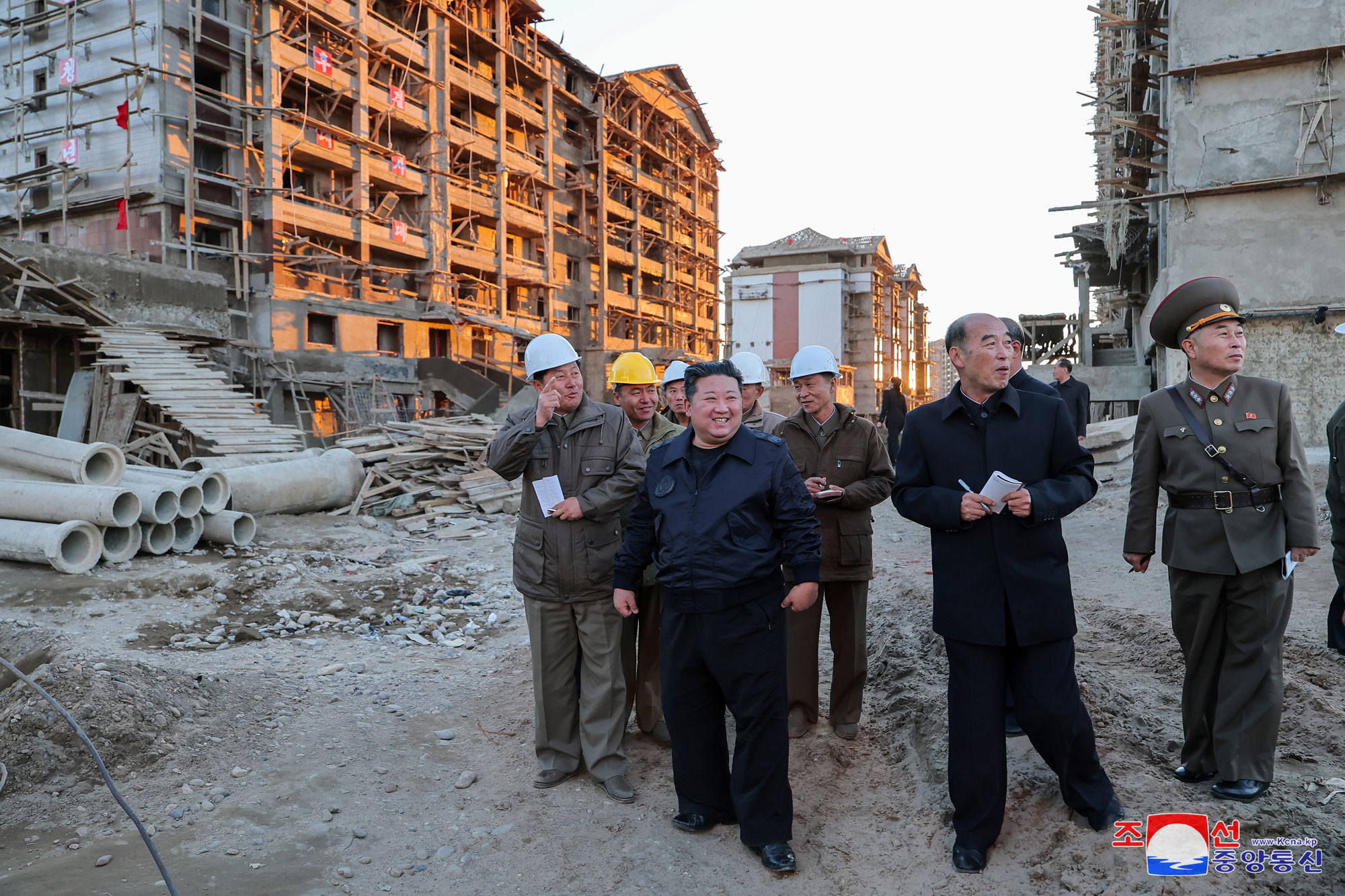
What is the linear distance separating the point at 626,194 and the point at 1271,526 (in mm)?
49029

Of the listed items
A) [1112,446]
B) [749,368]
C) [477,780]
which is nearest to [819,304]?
[1112,446]

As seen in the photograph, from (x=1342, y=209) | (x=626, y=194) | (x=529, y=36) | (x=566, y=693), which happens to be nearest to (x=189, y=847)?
(x=566, y=693)

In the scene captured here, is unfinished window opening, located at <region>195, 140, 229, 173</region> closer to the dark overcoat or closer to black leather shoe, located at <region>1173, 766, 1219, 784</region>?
the dark overcoat

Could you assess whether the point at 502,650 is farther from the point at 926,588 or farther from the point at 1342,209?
the point at 1342,209

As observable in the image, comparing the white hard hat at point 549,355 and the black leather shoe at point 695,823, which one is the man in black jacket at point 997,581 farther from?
the white hard hat at point 549,355

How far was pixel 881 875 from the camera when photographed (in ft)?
11.4

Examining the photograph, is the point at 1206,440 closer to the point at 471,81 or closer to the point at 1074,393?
the point at 1074,393

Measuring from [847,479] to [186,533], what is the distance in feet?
27.2

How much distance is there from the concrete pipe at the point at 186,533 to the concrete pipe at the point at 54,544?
3.40 ft

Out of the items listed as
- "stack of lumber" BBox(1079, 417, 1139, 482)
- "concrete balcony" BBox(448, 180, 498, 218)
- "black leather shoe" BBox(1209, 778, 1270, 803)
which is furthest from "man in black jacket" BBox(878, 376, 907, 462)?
"concrete balcony" BBox(448, 180, 498, 218)

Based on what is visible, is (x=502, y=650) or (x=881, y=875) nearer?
(x=881, y=875)

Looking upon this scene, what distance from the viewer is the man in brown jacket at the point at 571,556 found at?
Answer: 4.19 metres

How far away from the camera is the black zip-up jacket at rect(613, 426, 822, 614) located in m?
3.43

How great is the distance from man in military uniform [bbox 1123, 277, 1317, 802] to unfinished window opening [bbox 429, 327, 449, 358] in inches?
1289
